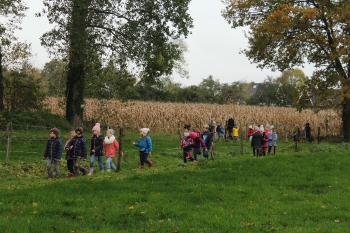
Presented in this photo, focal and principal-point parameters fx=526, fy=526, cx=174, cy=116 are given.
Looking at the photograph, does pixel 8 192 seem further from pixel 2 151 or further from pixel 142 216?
pixel 2 151

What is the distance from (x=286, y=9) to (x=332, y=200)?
26.0 meters

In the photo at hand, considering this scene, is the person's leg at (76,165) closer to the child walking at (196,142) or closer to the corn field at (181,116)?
the child walking at (196,142)

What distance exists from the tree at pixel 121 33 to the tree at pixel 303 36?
9.88 m

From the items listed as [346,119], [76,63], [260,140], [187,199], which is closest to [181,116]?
[346,119]

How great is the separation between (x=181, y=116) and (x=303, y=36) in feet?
36.4

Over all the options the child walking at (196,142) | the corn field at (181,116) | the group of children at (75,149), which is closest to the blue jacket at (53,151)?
the group of children at (75,149)

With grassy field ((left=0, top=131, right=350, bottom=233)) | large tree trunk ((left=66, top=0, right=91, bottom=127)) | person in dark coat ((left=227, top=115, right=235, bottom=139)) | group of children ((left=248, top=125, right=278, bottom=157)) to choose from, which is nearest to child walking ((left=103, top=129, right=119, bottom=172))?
grassy field ((left=0, top=131, right=350, bottom=233))

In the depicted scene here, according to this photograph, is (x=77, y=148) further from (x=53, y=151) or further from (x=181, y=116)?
(x=181, y=116)

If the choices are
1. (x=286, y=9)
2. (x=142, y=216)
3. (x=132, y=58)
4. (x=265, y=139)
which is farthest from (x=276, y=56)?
(x=142, y=216)

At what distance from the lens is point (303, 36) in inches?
1481

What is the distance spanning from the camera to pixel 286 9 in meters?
36.7

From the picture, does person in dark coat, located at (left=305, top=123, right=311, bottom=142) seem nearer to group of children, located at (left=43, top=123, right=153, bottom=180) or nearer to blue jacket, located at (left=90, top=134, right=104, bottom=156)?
group of children, located at (left=43, top=123, right=153, bottom=180)

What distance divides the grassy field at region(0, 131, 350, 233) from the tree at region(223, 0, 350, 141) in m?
19.5

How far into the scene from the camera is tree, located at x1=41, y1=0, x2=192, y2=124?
28.2 m
